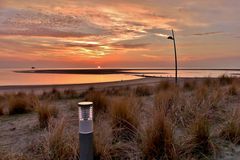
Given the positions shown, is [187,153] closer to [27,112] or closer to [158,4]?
[27,112]

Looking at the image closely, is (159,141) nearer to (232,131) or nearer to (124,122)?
(124,122)

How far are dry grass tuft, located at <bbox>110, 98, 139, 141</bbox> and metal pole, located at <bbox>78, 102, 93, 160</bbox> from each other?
5.18ft

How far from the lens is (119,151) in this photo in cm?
383

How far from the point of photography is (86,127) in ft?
8.50

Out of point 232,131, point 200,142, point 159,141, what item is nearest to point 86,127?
point 159,141

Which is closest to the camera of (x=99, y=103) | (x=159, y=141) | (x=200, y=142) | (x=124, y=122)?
(x=159, y=141)

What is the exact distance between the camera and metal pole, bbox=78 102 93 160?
254 cm

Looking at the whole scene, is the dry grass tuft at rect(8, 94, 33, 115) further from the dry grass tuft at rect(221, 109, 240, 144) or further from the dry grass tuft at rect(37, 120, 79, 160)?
the dry grass tuft at rect(221, 109, 240, 144)

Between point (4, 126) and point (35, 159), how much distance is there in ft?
9.02

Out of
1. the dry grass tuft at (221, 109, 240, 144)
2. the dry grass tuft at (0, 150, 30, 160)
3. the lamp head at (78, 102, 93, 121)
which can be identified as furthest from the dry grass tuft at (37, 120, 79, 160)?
the dry grass tuft at (221, 109, 240, 144)

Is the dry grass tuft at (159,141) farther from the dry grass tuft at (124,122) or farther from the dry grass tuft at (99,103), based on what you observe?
the dry grass tuft at (99,103)

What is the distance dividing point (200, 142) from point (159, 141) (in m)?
0.68

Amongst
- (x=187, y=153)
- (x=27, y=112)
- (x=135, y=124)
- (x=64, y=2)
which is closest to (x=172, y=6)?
(x=64, y=2)

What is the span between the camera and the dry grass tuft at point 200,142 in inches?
149
